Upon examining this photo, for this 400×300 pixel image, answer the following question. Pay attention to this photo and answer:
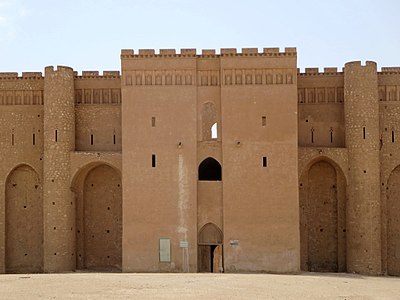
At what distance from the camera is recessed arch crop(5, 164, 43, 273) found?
2970 centimetres

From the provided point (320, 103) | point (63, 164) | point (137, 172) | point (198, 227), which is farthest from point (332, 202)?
point (63, 164)

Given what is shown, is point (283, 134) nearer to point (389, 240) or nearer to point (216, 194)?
point (216, 194)

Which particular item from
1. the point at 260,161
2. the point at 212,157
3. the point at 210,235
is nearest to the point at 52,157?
the point at 212,157

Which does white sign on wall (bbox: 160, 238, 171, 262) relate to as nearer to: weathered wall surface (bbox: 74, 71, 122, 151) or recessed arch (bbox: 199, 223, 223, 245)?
recessed arch (bbox: 199, 223, 223, 245)

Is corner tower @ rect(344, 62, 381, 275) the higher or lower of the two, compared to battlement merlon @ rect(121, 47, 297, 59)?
lower

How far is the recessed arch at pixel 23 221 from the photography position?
97.5ft

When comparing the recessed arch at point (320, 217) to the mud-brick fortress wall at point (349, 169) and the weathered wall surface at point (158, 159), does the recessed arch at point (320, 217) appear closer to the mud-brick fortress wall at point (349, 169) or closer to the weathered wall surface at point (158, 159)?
the mud-brick fortress wall at point (349, 169)

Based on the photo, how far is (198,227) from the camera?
26.8 metres

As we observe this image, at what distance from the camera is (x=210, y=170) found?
3023 cm

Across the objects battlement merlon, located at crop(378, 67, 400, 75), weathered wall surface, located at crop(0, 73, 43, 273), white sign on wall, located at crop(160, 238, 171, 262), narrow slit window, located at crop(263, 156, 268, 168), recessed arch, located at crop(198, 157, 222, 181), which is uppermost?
battlement merlon, located at crop(378, 67, 400, 75)

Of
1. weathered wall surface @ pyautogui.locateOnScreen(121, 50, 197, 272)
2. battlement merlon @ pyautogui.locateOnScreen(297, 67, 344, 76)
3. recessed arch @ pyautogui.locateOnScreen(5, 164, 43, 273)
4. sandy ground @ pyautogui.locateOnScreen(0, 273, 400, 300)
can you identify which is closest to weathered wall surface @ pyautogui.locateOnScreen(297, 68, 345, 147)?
battlement merlon @ pyautogui.locateOnScreen(297, 67, 344, 76)

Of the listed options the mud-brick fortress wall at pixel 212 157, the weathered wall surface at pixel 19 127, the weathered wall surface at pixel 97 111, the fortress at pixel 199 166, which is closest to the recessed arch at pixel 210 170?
the fortress at pixel 199 166

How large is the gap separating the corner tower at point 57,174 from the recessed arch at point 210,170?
6287 mm

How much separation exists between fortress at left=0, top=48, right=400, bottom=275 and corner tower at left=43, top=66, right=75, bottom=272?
0.16ft
